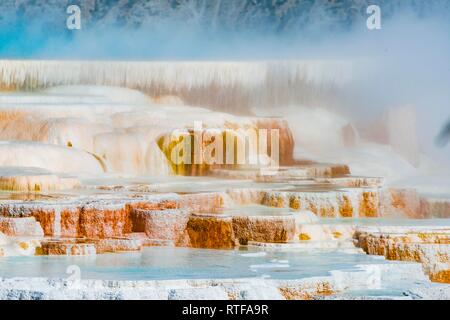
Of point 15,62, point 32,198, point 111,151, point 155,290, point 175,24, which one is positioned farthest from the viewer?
point 175,24

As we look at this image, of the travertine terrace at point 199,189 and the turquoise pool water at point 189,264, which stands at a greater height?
the travertine terrace at point 199,189

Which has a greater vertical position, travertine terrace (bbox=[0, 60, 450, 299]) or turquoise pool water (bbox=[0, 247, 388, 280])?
travertine terrace (bbox=[0, 60, 450, 299])

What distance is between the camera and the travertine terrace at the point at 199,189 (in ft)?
34.3

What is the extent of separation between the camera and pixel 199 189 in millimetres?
14133

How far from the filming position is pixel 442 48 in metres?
18.9

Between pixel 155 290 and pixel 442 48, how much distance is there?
33.6 ft

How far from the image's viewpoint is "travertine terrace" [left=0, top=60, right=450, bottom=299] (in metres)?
10.5

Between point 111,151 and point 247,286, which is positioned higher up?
point 111,151

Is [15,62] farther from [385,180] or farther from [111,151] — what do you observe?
[385,180]

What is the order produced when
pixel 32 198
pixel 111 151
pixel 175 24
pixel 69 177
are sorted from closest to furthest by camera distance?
pixel 32 198 → pixel 69 177 → pixel 111 151 → pixel 175 24

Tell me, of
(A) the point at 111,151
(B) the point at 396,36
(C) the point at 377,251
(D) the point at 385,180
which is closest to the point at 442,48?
(B) the point at 396,36

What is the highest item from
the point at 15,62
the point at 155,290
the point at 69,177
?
the point at 15,62

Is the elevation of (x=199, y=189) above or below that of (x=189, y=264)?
above

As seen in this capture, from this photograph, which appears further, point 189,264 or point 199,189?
point 199,189
